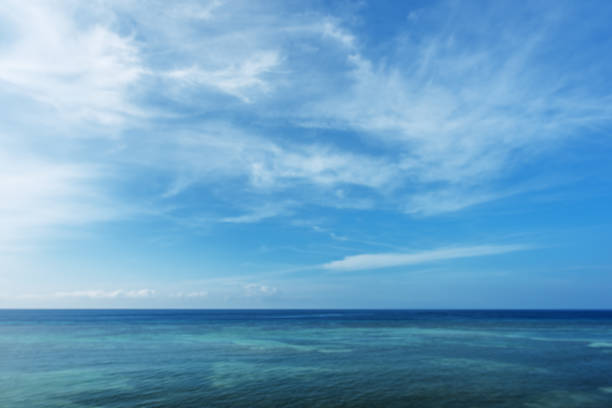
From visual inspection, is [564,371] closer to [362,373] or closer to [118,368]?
[362,373]

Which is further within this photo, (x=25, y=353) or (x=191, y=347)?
(x=191, y=347)

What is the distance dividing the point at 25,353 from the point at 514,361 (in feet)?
153

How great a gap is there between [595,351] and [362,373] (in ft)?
95.5

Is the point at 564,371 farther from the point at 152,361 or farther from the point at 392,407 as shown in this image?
the point at 152,361

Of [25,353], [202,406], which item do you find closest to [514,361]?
[202,406]

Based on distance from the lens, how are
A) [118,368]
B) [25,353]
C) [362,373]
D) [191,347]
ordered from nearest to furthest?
1. [362,373]
2. [118,368]
3. [25,353]
4. [191,347]

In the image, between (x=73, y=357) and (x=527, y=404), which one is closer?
(x=527, y=404)

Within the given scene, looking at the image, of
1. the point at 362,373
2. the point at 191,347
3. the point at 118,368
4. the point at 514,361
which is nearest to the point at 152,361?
the point at 118,368

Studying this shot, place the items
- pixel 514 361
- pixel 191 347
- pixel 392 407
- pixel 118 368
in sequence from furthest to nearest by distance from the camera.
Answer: pixel 191 347
pixel 514 361
pixel 118 368
pixel 392 407

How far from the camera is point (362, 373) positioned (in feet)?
87.8

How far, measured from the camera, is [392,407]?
18.9 metres

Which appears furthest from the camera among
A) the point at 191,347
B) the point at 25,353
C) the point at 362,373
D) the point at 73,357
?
the point at 191,347

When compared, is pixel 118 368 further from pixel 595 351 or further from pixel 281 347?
pixel 595 351

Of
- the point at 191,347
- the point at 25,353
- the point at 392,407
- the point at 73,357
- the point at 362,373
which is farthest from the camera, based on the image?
the point at 191,347
